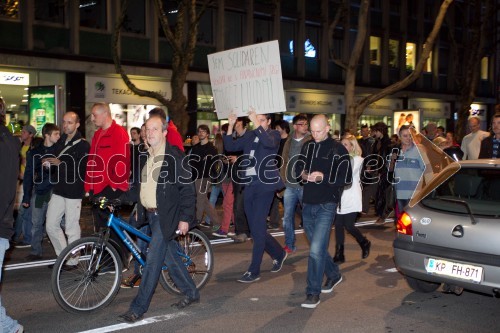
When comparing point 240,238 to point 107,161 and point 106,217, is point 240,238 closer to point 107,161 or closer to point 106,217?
point 107,161

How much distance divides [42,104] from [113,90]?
7.42 m

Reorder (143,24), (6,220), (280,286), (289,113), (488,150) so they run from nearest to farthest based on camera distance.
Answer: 1. (6,220)
2. (280,286)
3. (488,150)
4. (143,24)
5. (289,113)

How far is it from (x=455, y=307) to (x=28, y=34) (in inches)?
732

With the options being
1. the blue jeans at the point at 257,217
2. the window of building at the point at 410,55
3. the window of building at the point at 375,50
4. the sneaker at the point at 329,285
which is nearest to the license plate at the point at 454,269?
the sneaker at the point at 329,285

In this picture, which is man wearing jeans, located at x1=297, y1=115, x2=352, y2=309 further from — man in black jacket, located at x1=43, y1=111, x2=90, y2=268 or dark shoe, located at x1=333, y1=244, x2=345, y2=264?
man in black jacket, located at x1=43, y1=111, x2=90, y2=268

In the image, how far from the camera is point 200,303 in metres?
6.79

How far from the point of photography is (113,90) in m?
24.2

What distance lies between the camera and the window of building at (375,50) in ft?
119

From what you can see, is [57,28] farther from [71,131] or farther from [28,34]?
[71,131]

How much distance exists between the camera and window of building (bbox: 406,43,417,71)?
38.2 meters

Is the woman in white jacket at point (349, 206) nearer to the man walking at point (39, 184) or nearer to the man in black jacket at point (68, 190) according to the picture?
the man in black jacket at point (68, 190)

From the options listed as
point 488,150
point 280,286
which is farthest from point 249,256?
point 488,150

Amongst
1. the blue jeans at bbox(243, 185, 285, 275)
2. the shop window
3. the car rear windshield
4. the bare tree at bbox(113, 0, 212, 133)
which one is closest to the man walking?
the blue jeans at bbox(243, 185, 285, 275)

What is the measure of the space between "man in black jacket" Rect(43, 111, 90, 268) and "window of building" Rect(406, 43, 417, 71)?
32.5m
